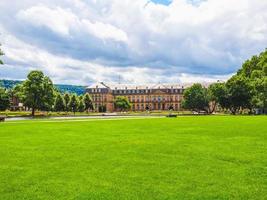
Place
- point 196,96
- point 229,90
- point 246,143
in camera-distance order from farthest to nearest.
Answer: point 196,96, point 229,90, point 246,143

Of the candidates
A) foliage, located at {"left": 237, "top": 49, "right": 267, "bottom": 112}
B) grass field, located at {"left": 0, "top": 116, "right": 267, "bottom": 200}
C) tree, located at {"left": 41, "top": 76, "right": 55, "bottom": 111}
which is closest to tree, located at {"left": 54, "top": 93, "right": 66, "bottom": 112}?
tree, located at {"left": 41, "top": 76, "right": 55, "bottom": 111}

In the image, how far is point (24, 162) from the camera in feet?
44.5

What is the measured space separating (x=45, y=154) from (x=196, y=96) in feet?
366

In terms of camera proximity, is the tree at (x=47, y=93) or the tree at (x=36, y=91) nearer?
the tree at (x=36, y=91)

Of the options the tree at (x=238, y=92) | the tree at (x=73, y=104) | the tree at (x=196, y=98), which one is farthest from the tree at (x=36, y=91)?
the tree at (x=196, y=98)

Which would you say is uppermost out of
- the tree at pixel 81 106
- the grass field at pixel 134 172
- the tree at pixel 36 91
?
the tree at pixel 36 91

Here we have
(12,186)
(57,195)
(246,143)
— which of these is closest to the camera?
(57,195)

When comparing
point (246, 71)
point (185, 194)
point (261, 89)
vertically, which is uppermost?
point (246, 71)

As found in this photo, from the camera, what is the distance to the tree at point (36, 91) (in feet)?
284

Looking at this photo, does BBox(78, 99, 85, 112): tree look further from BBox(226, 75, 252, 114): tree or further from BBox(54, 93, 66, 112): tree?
BBox(226, 75, 252, 114): tree

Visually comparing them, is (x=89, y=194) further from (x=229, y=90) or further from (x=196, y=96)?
(x=196, y=96)

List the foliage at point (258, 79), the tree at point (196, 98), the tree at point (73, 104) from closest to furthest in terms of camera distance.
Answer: the foliage at point (258, 79) → the tree at point (196, 98) → the tree at point (73, 104)

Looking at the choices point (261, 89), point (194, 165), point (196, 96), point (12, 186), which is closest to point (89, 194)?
point (12, 186)

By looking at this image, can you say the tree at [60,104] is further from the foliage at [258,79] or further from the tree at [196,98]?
the foliage at [258,79]
